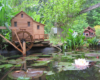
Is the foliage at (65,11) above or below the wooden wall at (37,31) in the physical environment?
above

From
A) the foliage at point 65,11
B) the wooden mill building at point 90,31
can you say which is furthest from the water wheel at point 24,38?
the wooden mill building at point 90,31

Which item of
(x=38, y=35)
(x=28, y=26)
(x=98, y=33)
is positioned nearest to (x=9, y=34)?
(x=28, y=26)

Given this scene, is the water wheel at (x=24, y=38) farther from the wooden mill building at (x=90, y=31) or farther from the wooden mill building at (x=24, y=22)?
the wooden mill building at (x=90, y=31)

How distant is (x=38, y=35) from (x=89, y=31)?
28.6 feet

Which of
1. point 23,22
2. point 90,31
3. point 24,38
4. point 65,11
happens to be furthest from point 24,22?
point 90,31

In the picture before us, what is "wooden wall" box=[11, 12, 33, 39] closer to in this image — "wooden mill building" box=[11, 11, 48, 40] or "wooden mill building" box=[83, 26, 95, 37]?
"wooden mill building" box=[11, 11, 48, 40]

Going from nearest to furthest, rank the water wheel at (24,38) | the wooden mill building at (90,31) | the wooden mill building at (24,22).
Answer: the water wheel at (24,38), the wooden mill building at (24,22), the wooden mill building at (90,31)

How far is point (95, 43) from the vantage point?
827cm

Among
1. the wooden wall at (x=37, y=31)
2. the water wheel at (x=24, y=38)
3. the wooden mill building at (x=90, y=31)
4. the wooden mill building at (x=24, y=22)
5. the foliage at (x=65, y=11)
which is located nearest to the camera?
the water wheel at (x=24, y=38)

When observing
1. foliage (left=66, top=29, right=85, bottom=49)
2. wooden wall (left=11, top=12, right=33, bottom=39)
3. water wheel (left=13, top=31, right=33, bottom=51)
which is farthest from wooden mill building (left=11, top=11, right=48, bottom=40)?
foliage (left=66, top=29, right=85, bottom=49)

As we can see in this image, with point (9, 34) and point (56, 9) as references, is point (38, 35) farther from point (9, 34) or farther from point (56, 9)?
point (56, 9)

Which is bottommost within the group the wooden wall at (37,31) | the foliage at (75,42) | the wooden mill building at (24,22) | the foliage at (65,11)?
the foliage at (75,42)

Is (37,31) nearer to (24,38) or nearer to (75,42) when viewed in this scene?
(24,38)

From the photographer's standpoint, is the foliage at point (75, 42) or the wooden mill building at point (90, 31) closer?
the foliage at point (75, 42)
